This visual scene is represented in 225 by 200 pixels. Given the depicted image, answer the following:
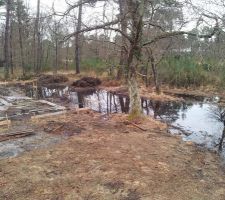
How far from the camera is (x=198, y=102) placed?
1296 centimetres

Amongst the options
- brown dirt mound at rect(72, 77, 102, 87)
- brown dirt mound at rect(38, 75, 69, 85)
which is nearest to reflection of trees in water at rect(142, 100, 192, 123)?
brown dirt mound at rect(72, 77, 102, 87)

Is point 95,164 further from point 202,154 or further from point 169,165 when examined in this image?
point 202,154

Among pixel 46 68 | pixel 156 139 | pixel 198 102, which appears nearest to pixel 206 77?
pixel 198 102

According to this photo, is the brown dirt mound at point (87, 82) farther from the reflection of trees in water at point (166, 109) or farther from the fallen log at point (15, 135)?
the fallen log at point (15, 135)

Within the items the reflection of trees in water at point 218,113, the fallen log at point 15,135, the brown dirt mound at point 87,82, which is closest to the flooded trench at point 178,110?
the reflection of trees in water at point 218,113

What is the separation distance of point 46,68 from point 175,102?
17.0m

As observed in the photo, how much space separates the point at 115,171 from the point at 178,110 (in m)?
6.62

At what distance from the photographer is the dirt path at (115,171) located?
4.46 m

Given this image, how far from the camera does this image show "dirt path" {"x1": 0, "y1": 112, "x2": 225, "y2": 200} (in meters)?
4.46

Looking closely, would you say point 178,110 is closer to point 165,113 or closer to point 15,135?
point 165,113

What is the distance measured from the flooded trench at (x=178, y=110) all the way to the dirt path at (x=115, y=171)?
39.4 inches

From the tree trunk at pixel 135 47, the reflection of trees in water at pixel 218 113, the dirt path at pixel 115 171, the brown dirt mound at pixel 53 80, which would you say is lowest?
the dirt path at pixel 115 171

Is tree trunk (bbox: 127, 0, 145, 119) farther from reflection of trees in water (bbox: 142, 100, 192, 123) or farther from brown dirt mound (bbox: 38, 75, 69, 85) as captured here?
brown dirt mound (bbox: 38, 75, 69, 85)

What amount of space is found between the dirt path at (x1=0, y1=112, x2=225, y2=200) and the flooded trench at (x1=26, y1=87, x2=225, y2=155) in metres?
1.00
